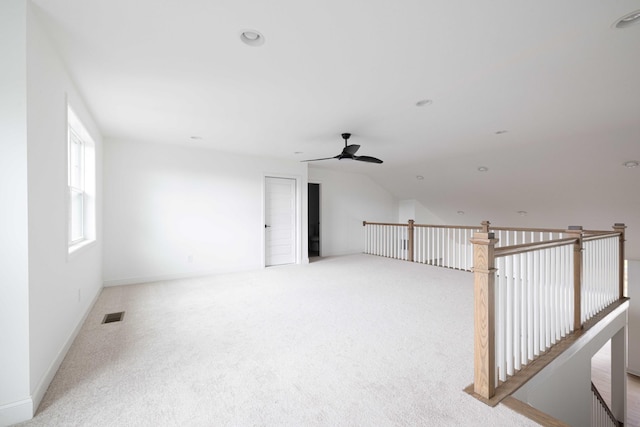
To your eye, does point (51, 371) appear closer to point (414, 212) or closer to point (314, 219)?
point (314, 219)

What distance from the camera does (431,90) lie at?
2.78m

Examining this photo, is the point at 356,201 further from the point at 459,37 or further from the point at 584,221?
the point at 459,37

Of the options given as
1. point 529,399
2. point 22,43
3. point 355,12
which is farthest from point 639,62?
point 22,43

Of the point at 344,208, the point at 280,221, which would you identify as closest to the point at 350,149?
the point at 280,221

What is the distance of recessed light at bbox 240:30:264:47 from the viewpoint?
1.91 meters

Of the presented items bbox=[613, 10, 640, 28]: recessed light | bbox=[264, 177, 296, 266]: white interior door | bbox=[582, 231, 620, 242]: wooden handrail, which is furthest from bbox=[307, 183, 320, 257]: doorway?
bbox=[613, 10, 640, 28]: recessed light

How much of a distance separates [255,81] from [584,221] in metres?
7.35

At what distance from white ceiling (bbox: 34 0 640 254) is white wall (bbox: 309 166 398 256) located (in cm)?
220

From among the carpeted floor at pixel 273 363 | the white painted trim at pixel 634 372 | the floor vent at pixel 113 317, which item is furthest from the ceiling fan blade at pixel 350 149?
the white painted trim at pixel 634 372

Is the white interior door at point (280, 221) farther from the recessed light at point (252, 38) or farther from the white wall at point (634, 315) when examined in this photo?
the white wall at point (634, 315)

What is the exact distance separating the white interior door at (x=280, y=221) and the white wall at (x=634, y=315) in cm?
751

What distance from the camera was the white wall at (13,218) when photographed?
156 cm

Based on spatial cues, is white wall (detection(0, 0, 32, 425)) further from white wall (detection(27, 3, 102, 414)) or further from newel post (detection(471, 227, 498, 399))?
newel post (detection(471, 227, 498, 399))

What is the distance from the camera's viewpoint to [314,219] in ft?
26.9
